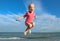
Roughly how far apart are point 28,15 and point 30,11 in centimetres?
23

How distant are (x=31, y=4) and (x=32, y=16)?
613mm

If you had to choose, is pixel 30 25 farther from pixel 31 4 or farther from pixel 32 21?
pixel 31 4

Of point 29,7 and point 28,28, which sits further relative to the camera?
point 28,28

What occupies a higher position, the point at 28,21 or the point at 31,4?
the point at 31,4

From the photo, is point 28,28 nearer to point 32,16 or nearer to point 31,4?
point 32,16

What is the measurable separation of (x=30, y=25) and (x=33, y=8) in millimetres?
671

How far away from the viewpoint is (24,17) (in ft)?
27.2

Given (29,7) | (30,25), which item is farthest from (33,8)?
(30,25)

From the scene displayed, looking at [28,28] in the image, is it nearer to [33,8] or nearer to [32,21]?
[32,21]

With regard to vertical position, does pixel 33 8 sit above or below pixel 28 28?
above

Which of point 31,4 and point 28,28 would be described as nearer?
point 31,4

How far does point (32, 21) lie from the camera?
8211mm

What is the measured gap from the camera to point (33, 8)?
7.87 m

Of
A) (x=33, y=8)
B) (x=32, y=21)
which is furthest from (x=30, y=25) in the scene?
(x=33, y=8)
